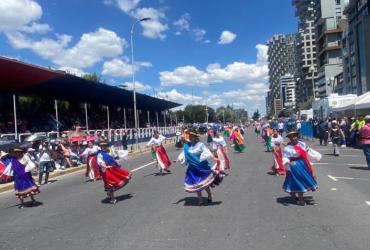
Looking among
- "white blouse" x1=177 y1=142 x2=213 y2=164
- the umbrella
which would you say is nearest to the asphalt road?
"white blouse" x1=177 y1=142 x2=213 y2=164

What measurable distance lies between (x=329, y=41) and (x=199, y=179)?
106517 millimetres

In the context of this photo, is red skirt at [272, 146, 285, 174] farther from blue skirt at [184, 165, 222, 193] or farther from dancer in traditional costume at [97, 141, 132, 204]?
dancer in traditional costume at [97, 141, 132, 204]

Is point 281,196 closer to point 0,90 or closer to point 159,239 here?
point 159,239

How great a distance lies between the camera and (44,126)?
3941 cm

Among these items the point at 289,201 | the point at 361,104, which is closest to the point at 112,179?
the point at 289,201

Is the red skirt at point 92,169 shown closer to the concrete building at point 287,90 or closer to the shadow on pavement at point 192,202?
the shadow on pavement at point 192,202

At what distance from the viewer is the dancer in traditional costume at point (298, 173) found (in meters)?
9.52

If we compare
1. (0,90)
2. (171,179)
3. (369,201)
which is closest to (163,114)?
(0,90)

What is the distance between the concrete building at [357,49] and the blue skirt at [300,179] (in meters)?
59.3

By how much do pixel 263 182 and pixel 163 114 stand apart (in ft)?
236

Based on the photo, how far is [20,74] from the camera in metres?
28.7

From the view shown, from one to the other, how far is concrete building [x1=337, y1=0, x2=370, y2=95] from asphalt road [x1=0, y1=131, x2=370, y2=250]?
56021mm

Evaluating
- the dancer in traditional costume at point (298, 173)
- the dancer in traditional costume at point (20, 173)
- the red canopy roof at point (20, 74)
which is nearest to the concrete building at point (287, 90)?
the red canopy roof at point (20, 74)

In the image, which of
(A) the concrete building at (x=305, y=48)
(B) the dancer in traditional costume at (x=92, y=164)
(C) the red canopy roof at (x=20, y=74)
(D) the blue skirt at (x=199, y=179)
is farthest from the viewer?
(A) the concrete building at (x=305, y=48)
